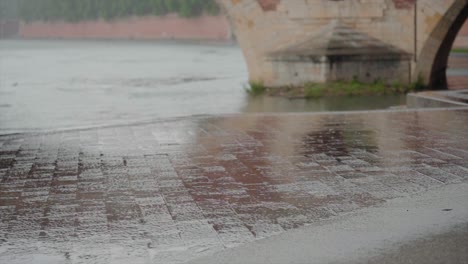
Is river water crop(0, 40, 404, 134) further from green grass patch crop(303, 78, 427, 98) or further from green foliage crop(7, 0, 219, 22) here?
green foliage crop(7, 0, 219, 22)

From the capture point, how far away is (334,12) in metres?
20.6

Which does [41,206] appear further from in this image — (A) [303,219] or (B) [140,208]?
(A) [303,219]

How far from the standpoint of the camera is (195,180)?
696 cm

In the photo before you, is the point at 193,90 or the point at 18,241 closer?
the point at 18,241

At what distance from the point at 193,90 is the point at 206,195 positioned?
17.3 m

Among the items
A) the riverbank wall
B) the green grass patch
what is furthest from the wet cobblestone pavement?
the riverbank wall

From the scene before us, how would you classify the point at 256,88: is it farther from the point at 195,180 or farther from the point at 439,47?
the point at 195,180

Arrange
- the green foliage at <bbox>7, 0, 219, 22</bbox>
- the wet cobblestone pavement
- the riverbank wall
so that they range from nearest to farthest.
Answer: the wet cobblestone pavement, the riverbank wall, the green foliage at <bbox>7, 0, 219, 22</bbox>

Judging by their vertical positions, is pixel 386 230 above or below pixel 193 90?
above

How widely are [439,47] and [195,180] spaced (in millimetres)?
14568

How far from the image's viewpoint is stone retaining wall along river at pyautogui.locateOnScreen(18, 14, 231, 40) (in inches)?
2657

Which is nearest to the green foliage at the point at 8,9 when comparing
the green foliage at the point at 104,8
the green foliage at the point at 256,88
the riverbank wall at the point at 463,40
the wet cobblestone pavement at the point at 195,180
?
the green foliage at the point at 104,8

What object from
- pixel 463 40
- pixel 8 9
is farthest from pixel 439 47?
pixel 8 9

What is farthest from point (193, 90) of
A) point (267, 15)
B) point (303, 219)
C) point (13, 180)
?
point (303, 219)
